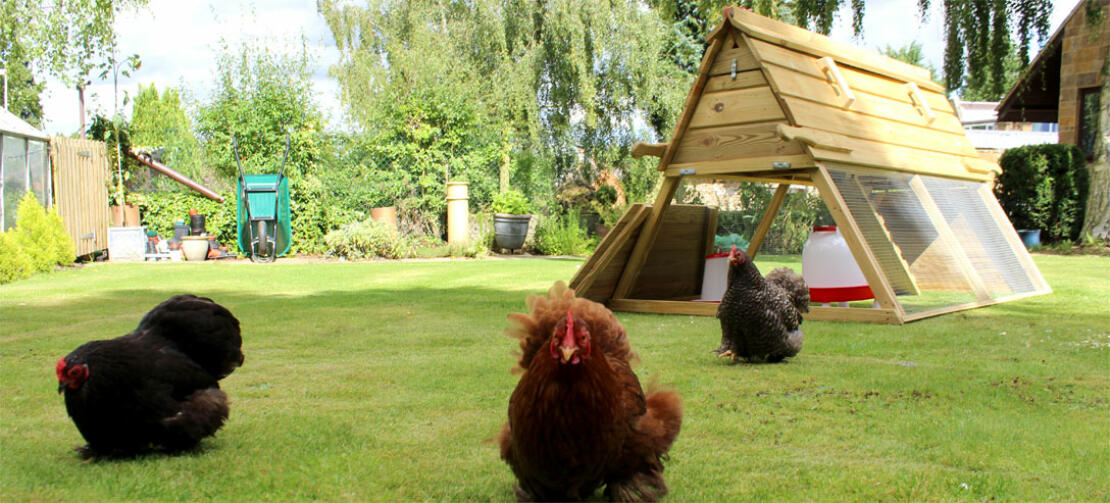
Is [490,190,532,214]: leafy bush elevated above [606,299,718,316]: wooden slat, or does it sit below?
above

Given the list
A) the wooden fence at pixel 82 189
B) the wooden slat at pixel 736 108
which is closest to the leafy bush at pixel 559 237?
the wooden fence at pixel 82 189

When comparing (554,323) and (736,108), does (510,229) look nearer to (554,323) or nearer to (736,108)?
(736,108)

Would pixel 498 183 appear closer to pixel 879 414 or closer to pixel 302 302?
pixel 302 302

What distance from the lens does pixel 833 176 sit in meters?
6.97

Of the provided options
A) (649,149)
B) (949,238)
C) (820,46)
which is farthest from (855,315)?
(820,46)

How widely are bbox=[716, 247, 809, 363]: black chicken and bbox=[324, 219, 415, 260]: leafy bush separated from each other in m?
12.0

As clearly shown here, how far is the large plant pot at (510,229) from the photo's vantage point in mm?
18047

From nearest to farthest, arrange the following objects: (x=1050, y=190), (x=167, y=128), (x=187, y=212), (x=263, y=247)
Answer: (x=263, y=247)
(x=187, y=212)
(x=1050, y=190)
(x=167, y=128)

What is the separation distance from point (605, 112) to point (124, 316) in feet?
49.1

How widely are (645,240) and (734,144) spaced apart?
1447 mm

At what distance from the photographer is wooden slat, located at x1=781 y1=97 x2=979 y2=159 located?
23.0 ft

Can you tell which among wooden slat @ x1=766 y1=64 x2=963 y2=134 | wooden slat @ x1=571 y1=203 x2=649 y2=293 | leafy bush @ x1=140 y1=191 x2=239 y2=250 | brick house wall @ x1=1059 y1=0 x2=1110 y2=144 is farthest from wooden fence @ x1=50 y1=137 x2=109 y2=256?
brick house wall @ x1=1059 y1=0 x2=1110 y2=144

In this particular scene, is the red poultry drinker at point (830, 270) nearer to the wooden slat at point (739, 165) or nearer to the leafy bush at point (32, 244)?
the wooden slat at point (739, 165)

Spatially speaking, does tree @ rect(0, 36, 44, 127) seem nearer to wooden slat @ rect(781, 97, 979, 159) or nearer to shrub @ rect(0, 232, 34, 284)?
shrub @ rect(0, 232, 34, 284)
